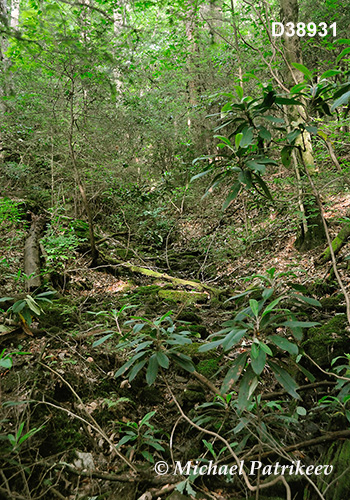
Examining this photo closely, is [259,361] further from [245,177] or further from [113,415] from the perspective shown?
[113,415]

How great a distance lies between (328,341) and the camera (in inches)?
108

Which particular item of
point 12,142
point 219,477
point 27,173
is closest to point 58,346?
point 219,477

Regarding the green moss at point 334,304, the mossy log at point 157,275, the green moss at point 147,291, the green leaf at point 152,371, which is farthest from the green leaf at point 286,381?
the mossy log at point 157,275

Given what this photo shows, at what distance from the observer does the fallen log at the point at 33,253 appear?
4.27 metres

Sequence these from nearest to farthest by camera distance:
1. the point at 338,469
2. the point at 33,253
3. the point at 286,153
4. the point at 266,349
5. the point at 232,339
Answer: the point at 266,349
the point at 232,339
the point at 338,469
the point at 286,153
the point at 33,253

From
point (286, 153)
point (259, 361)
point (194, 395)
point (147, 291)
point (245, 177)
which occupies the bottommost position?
point (194, 395)

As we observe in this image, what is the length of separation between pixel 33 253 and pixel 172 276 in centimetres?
291

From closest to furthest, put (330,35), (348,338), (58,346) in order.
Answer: (348,338) < (58,346) < (330,35)

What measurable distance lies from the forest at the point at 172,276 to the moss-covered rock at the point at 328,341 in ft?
0.06

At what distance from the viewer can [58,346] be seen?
3018mm

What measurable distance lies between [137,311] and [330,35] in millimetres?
8357

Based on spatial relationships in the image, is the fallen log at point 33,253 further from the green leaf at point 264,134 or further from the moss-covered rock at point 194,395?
the green leaf at point 264,134

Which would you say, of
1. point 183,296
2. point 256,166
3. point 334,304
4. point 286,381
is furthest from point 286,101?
point 183,296

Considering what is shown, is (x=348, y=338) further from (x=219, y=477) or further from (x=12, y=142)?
(x=12, y=142)
